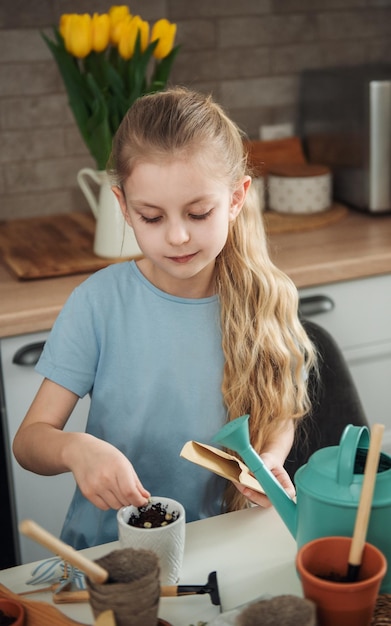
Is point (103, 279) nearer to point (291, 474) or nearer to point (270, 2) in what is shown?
point (291, 474)

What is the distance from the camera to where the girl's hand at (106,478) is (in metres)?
1.07

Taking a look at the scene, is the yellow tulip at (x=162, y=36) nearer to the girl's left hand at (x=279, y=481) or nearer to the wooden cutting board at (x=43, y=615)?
the girl's left hand at (x=279, y=481)

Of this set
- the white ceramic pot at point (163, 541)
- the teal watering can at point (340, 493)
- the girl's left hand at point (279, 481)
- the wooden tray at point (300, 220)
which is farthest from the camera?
the wooden tray at point (300, 220)

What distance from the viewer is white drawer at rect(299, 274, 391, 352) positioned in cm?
209

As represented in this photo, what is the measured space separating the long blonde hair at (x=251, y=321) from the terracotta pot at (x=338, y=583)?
53 cm

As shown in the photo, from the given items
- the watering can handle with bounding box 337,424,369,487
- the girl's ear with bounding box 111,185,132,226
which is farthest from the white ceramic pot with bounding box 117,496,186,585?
the girl's ear with bounding box 111,185,132,226

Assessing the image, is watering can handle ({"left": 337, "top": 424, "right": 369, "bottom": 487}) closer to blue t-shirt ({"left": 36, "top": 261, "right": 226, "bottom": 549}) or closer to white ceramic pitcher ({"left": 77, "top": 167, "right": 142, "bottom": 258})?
blue t-shirt ({"left": 36, "top": 261, "right": 226, "bottom": 549})

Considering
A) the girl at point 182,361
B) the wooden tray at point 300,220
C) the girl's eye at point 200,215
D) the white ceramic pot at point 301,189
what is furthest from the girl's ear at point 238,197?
the white ceramic pot at point 301,189

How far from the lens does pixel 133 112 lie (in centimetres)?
132

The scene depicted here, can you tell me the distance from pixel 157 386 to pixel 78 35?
931 millimetres

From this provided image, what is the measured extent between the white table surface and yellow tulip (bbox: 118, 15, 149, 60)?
120 centimetres

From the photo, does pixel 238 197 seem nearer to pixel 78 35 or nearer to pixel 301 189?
pixel 78 35

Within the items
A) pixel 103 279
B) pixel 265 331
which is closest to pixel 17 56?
pixel 103 279

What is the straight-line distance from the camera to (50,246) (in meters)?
2.20
